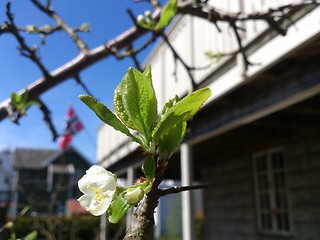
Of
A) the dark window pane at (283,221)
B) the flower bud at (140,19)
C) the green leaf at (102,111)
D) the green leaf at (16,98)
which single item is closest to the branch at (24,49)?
the green leaf at (16,98)

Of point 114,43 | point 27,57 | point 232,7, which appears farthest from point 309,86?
point 27,57

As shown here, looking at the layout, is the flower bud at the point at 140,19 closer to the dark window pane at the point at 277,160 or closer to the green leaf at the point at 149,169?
the green leaf at the point at 149,169

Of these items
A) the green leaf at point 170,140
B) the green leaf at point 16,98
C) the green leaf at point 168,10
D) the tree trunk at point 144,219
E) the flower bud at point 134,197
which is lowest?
the tree trunk at point 144,219

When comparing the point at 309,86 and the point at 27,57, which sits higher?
the point at 309,86

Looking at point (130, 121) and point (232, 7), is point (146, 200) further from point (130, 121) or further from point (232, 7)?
point (232, 7)

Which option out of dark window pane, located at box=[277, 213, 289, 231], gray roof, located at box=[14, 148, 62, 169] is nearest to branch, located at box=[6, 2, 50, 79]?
dark window pane, located at box=[277, 213, 289, 231]
